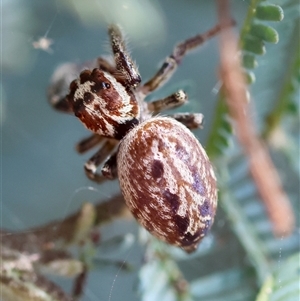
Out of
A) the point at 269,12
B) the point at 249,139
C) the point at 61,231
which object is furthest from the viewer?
the point at 249,139

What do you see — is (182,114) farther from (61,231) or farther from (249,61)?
(61,231)

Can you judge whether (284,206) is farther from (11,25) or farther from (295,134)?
(11,25)

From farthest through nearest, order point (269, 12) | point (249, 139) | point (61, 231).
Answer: point (249, 139) < point (61, 231) < point (269, 12)

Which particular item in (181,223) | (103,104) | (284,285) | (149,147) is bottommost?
(284,285)

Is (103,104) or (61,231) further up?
(103,104)

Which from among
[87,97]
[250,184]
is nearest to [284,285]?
[250,184]

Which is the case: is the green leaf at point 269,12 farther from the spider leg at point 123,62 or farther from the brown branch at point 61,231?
the brown branch at point 61,231

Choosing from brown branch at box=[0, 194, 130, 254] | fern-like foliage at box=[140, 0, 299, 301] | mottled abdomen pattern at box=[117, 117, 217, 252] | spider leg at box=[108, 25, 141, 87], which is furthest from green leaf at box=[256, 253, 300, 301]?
spider leg at box=[108, 25, 141, 87]
